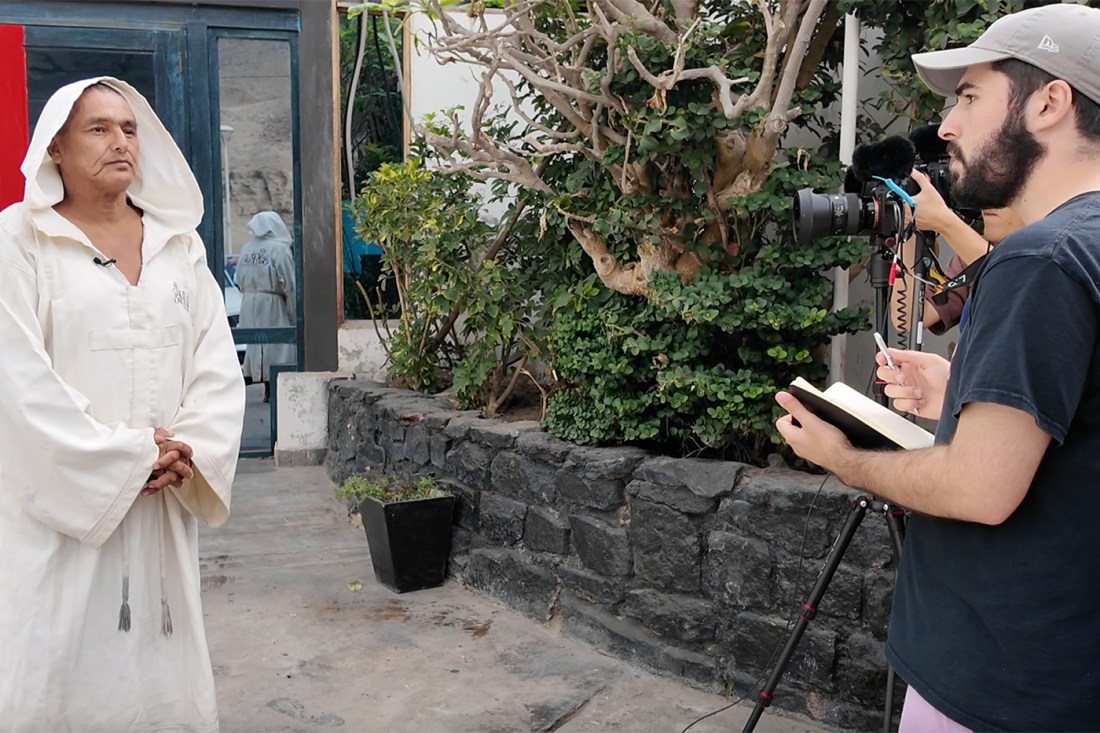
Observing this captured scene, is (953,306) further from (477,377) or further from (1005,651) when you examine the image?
(477,377)

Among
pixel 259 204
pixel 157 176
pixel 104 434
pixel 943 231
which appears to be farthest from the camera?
pixel 259 204

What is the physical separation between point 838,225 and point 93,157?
78.9 inches

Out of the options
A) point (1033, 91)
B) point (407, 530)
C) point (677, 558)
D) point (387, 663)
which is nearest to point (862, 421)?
point (1033, 91)

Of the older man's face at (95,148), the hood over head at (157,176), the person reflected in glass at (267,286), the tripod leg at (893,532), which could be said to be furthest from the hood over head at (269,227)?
the tripod leg at (893,532)

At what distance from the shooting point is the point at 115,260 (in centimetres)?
273

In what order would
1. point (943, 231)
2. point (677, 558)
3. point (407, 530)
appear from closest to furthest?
point (943, 231), point (677, 558), point (407, 530)

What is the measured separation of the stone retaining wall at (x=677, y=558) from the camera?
3.45 m

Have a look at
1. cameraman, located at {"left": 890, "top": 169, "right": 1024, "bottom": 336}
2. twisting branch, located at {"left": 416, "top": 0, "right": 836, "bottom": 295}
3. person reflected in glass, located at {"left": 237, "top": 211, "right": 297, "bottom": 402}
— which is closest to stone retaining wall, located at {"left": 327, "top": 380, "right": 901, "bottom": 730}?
cameraman, located at {"left": 890, "top": 169, "right": 1024, "bottom": 336}

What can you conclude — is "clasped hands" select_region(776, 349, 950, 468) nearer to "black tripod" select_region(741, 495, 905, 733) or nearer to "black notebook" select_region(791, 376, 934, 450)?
"black notebook" select_region(791, 376, 934, 450)

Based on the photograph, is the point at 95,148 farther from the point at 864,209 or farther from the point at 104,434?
the point at 864,209

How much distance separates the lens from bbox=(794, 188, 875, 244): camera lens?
113 inches

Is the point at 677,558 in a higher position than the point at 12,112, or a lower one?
lower

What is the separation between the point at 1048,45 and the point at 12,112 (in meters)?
6.42

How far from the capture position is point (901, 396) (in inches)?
86.1
